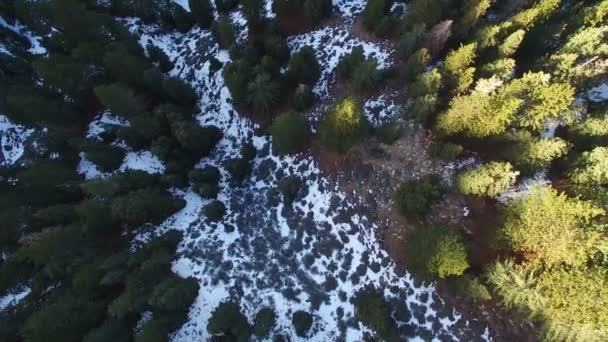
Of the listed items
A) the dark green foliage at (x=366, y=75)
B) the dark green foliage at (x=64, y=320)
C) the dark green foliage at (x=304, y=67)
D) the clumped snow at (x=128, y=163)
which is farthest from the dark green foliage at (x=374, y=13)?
the dark green foliage at (x=64, y=320)

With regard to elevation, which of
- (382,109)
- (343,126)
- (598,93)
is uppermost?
(382,109)

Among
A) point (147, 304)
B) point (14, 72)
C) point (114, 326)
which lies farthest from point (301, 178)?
point (14, 72)

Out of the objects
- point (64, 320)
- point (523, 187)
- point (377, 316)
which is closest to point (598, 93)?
point (523, 187)

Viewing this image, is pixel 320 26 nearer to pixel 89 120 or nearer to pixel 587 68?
pixel 587 68

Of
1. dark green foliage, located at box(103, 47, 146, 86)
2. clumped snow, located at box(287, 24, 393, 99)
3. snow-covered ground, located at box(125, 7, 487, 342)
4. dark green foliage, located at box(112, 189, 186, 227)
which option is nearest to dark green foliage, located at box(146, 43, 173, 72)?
dark green foliage, located at box(103, 47, 146, 86)

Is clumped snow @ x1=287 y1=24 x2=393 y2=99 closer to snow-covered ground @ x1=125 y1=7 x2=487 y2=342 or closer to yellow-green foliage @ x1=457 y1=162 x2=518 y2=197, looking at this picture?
snow-covered ground @ x1=125 y1=7 x2=487 y2=342

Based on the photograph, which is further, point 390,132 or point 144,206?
point 144,206

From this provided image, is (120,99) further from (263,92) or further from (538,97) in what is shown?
(538,97)
